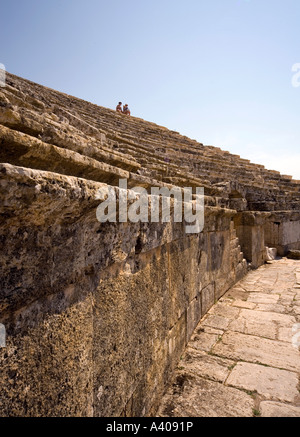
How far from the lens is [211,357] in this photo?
2588 millimetres

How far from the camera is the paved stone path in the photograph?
6.37ft

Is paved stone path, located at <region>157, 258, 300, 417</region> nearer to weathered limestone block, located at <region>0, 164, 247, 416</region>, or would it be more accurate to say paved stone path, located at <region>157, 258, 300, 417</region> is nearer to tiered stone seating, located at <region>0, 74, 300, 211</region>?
weathered limestone block, located at <region>0, 164, 247, 416</region>

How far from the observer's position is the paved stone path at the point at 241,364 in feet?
6.37

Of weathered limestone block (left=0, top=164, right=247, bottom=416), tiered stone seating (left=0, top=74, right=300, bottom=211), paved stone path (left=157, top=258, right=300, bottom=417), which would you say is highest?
tiered stone seating (left=0, top=74, right=300, bottom=211)

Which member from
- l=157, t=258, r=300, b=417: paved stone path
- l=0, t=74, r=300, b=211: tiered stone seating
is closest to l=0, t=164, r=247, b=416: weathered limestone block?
l=157, t=258, r=300, b=417: paved stone path

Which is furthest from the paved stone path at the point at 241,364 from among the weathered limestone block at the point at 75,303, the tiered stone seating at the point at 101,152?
the tiered stone seating at the point at 101,152

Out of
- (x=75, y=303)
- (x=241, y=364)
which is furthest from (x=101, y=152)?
(x=241, y=364)

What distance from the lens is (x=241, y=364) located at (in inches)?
97.1

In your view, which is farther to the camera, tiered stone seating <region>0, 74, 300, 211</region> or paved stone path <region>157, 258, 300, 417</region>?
paved stone path <region>157, 258, 300, 417</region>

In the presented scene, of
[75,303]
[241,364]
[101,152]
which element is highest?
[101,152]

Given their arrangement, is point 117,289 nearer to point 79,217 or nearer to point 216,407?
point 79,217

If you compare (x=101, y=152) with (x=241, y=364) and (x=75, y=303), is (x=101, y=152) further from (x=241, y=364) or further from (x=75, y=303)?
(x=241, y=364)
